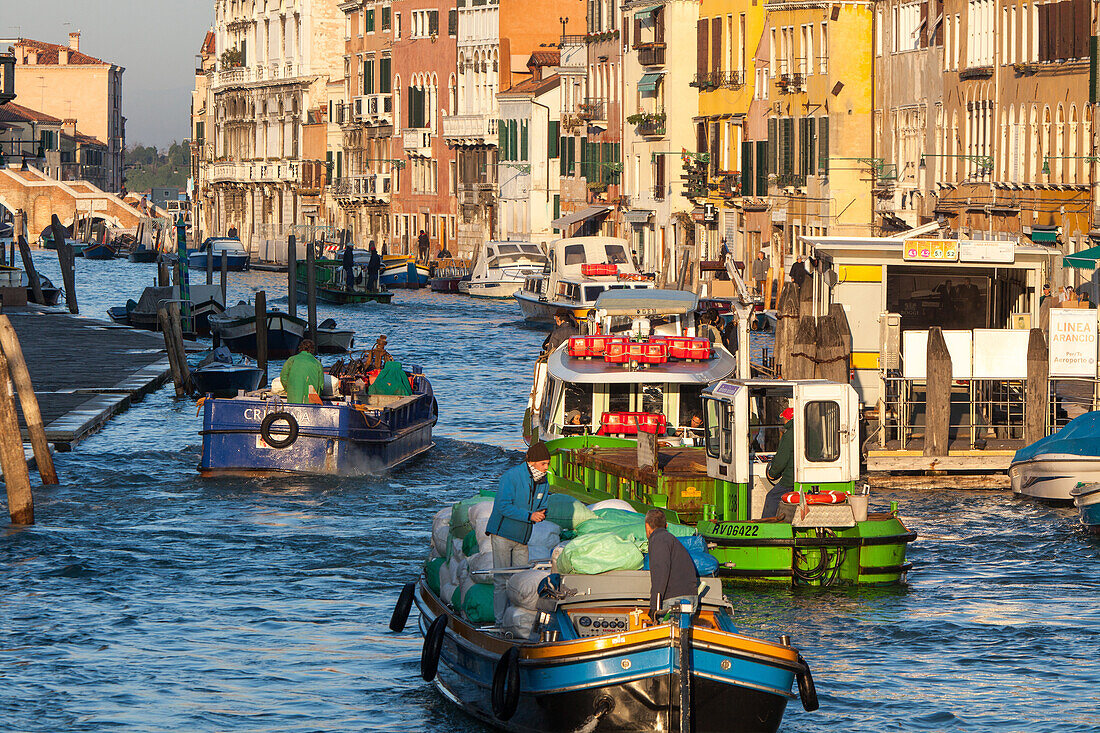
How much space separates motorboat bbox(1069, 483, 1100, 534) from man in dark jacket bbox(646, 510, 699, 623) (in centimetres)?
952

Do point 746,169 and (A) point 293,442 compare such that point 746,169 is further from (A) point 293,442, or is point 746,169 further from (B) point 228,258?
(B) point 228,258

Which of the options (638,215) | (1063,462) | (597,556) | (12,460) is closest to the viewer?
(597,556)

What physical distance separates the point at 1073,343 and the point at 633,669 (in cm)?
1396

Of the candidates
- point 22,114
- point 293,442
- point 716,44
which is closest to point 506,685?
point 293,442

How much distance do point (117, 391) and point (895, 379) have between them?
14.7m

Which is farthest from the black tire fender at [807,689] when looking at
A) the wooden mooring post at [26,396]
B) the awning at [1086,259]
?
the awning at [1086,259]

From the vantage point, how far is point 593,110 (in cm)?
7356

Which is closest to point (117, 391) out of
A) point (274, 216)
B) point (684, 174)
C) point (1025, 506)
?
point (1025, 506)

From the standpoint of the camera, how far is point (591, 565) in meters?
13.0

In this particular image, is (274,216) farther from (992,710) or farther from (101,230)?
(992,710)

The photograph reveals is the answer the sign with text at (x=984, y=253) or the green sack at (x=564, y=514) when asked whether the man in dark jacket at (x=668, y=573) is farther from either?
the sign with text at (x=984, y=253)

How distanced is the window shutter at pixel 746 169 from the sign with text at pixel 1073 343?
117 ft

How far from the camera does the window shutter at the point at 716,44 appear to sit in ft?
205

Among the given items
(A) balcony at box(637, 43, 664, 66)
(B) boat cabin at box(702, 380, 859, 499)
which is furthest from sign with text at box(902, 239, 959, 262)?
(A) balcony at box(637, 43, 664, 66)
